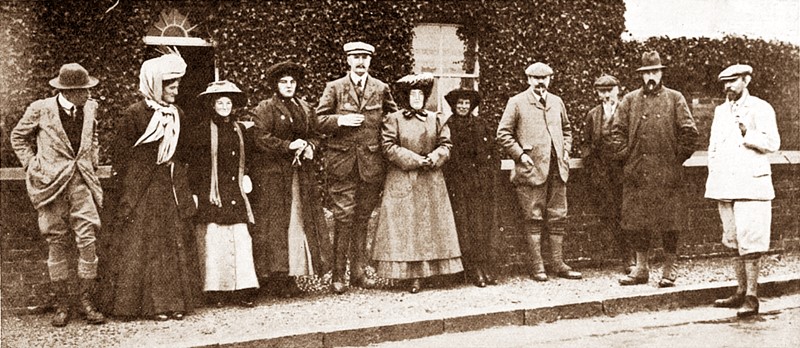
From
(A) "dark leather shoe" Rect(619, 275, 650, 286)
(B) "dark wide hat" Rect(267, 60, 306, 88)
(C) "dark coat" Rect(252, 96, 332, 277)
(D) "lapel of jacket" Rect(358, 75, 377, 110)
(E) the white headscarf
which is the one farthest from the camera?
(A) "dark leather shoe" Rect(619, 275, 650, 286)

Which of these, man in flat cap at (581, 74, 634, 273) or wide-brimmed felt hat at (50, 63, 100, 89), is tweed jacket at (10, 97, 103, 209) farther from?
man in flat cap at (581, 74, 634, 273)

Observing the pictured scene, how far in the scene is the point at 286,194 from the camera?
7.79m

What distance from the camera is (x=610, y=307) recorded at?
303 inches

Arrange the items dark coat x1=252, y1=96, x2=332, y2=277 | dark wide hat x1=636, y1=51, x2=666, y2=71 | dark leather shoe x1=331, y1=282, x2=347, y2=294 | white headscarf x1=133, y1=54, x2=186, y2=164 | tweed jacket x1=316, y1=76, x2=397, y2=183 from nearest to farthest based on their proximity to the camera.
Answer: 1. white headscarf x1=133, y1=54, x2=186, y2=164
2. dark coat x1=252, y1=96, x2=332, y2=277
3. dark leather shoe x1=331, y1=282, x2=347, y2=294
4. tweed jacket x1=316, y1=76, x2=397, y2=183
5. dark wide hat x1=636, y1=51, x2=666, y2=71

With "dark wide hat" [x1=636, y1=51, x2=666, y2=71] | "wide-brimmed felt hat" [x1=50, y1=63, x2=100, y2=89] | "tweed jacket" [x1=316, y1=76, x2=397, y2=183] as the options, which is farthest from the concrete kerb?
"wide-brimmed felt hat" [x1=50, y1=63, x2=100, y2=89]

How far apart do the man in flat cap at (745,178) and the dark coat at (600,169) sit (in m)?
1.53

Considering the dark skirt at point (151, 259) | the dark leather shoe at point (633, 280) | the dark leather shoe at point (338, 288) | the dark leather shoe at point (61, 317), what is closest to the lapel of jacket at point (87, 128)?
the dark skirt at point (151, 259)

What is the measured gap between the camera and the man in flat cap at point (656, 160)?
8.58 metres

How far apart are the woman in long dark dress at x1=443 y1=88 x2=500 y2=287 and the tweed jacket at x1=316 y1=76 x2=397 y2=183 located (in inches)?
30.8

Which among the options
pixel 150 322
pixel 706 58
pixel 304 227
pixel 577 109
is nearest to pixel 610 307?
pixel 304 227

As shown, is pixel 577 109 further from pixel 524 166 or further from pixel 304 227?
pixel 304 227

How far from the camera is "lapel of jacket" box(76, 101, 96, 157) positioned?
6.89 metres

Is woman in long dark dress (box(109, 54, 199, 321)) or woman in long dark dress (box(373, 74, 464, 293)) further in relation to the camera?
woman in long dark dress (box(373, 74, 464, 293))

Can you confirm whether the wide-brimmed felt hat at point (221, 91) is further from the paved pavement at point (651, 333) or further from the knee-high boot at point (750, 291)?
the knee-high boot at point (750, 291)
